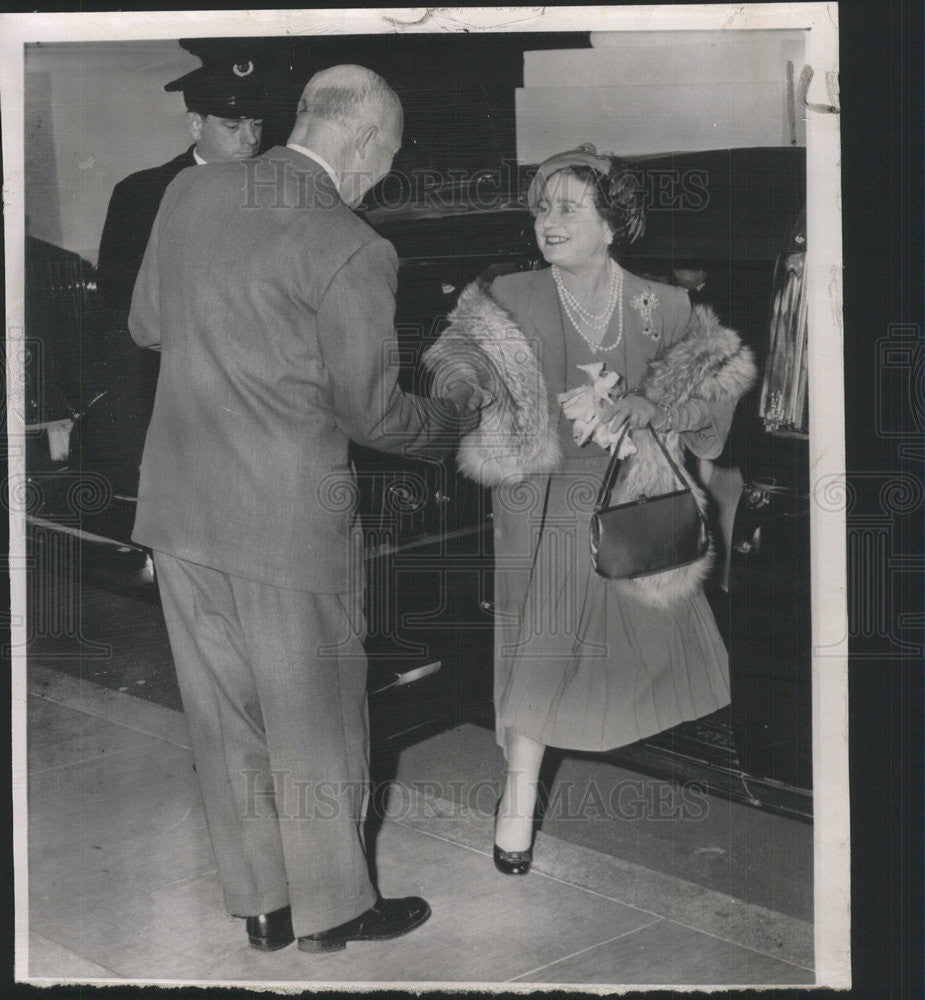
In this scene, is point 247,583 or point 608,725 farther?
point 608,725

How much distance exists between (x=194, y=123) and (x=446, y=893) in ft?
7.03

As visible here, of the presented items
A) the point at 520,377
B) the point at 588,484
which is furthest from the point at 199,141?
the point at 588,484

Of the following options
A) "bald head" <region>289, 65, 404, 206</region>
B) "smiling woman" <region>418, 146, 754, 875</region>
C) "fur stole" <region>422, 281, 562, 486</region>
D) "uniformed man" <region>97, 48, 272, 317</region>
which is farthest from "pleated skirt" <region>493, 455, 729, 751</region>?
"uniformed man" <region>97, 48, 272, 317</region>

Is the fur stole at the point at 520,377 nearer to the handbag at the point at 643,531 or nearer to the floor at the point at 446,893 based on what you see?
the handbag at the point at 643,531

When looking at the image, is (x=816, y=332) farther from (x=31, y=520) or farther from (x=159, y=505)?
(x=31, y=520)

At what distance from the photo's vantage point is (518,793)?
398 centimetres

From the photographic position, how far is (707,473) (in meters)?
3.89

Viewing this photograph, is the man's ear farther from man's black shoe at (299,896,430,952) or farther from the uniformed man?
man's black shoe at (299,896,430,952)

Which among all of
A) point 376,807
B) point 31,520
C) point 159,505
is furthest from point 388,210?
point 376,807

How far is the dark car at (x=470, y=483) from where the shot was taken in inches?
147

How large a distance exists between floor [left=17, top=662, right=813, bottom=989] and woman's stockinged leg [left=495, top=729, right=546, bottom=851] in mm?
44

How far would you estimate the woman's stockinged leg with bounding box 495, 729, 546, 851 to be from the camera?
3969 mm

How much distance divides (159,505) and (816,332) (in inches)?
69.1

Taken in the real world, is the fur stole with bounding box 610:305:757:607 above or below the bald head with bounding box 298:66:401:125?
below
